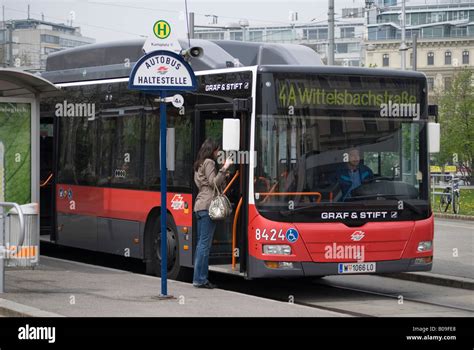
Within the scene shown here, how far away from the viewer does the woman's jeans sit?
45.0ft

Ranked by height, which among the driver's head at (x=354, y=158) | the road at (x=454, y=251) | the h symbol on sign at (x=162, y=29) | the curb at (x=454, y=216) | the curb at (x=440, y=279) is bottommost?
the curb at (x=440, y=279)

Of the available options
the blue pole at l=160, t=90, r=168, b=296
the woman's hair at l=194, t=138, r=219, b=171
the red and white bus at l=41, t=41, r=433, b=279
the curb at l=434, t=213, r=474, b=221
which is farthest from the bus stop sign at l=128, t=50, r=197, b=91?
the curb at l=434, t=213, r=474, b=221

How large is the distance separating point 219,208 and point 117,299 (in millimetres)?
1918

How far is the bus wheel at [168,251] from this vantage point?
1518 centimetres

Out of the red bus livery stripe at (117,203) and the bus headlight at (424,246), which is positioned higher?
the red bus livery stripe at (117,203)

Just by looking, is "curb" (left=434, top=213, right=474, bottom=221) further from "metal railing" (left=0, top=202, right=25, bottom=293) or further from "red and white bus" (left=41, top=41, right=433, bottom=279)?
"metal railing" (left=0, top=202, right=25, bottom=293)

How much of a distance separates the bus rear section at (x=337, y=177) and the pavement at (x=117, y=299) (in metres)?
1.03

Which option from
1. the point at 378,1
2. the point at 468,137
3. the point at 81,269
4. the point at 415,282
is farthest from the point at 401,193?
the point at 378,1

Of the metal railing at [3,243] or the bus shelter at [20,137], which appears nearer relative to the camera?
the metal railing at [3,243]

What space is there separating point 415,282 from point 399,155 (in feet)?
9.99

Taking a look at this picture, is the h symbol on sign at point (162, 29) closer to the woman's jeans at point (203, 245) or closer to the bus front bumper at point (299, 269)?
the woman's jeans at point (203, 245)

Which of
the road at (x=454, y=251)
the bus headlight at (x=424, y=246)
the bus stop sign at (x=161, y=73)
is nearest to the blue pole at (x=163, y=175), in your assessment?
the bus stop sign at (x=161, y=73)

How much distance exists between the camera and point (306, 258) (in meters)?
13.3
